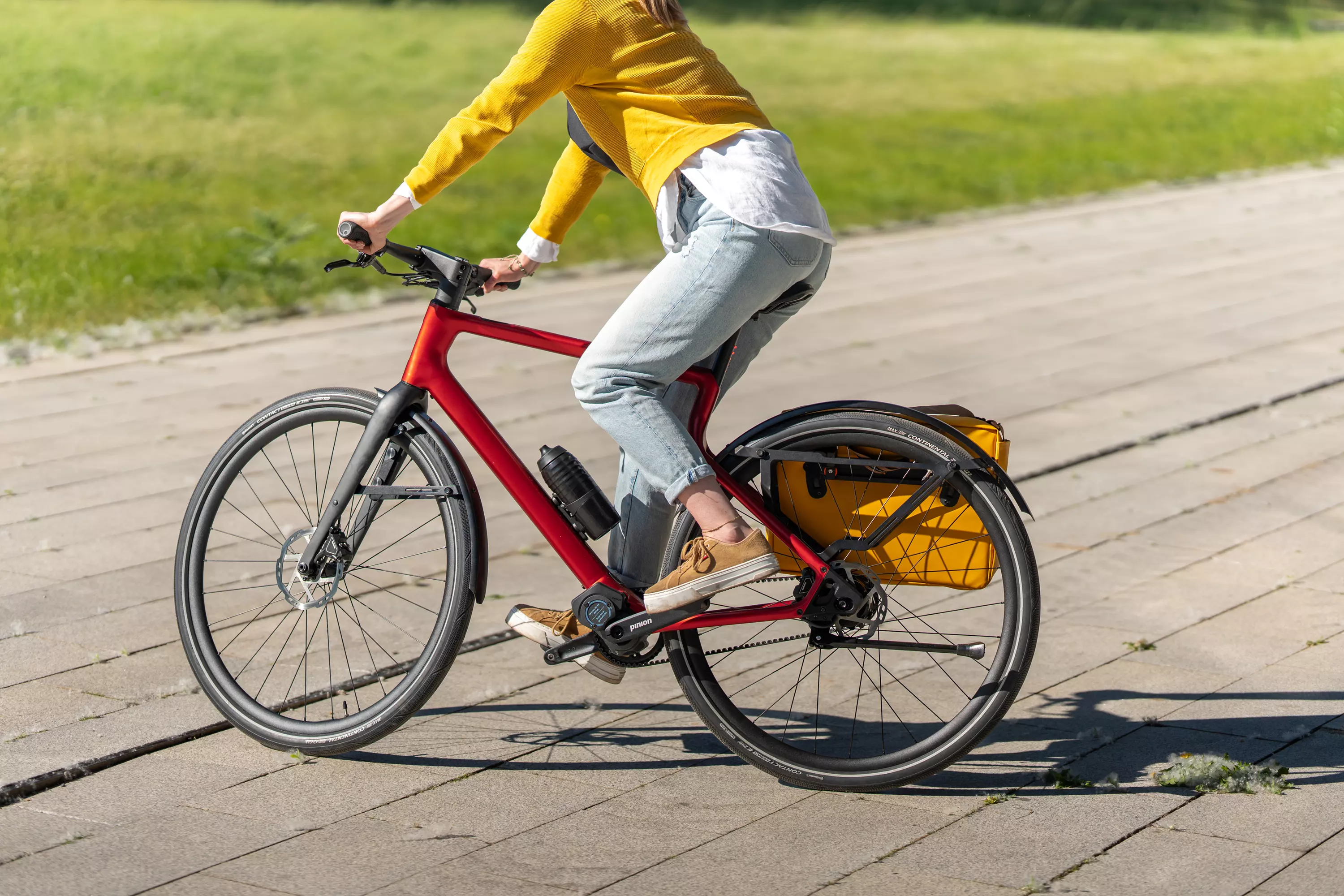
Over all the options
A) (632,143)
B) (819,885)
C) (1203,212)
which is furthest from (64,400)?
(1203,212)

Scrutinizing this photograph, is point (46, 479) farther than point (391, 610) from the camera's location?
Yes

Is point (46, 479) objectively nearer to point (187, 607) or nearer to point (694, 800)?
point (187, 607)

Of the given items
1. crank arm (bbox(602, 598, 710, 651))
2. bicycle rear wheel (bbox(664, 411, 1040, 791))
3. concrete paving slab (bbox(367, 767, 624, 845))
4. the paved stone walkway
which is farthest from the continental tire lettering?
concrete paving slab (bbox(367, 767, 624, 845))

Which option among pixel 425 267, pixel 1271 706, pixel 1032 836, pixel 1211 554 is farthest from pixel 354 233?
pixel 1211 554

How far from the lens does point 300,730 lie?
12.6 ft

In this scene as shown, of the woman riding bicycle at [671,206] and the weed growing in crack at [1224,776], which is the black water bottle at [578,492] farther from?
the weed growing in crack at [1224,776]

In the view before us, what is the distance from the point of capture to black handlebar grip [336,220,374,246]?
347cm

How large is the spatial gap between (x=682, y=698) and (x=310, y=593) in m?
1.04

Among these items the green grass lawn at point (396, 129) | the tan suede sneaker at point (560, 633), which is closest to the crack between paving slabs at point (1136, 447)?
the tan suede sneaker at point (560, 633)

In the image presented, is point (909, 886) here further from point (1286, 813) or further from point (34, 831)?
point (34, 831)

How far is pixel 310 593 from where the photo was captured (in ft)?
12.6

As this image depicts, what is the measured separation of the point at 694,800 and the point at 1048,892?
816 mm

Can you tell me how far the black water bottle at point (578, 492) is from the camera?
3701mm

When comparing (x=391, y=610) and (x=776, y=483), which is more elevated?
(x=776, y=483)
